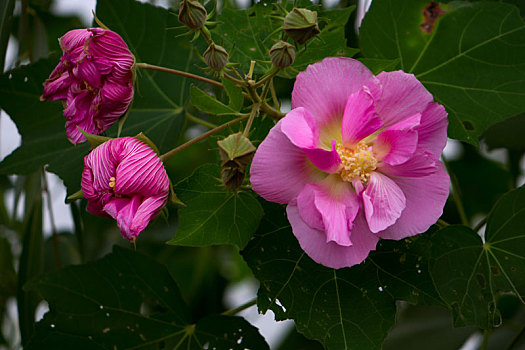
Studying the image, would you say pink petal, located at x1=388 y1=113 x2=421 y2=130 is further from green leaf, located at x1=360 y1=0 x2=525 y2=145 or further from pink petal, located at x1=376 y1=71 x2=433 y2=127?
green leaf, located at x1=360 y1=0 x2=525 y2=145

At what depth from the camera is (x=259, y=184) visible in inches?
27.0

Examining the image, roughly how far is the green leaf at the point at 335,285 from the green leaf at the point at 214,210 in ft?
0.11

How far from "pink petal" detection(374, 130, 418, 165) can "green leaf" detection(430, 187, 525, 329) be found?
0.19 m

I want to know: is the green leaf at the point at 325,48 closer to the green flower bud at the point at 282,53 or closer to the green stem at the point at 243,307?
the green flower bud at the point at 282,53

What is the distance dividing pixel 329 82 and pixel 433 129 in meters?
0.14

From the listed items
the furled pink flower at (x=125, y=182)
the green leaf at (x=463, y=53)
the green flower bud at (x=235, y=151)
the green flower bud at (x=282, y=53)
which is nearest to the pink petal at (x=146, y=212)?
the furled pink flower at (x=125, y=182)

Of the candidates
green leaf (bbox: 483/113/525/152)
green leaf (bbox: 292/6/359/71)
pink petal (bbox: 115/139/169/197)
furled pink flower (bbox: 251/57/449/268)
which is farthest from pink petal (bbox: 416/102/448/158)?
green leaf (bbox: 483/113/525/152)

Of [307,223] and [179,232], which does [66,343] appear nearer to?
[179,232]

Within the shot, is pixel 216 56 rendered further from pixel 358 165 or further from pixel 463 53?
pixel 463 53

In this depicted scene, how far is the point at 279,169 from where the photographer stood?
692 millimetres

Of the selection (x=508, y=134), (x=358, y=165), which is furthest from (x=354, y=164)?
(x=508, y=134)

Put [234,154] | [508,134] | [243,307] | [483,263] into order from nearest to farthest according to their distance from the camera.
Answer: [234,154], [483,263], [243,307], [508,134]

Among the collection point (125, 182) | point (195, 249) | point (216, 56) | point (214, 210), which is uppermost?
point (216, 56)

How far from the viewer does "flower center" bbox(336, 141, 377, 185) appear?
732 millimetres
